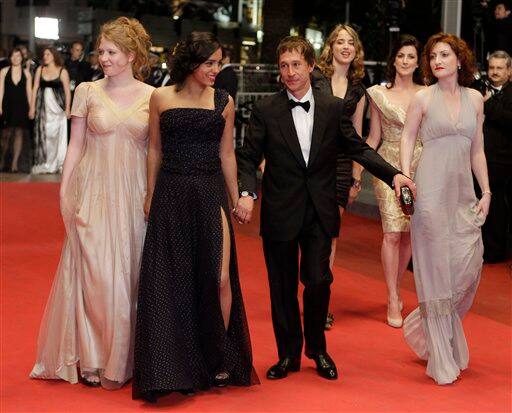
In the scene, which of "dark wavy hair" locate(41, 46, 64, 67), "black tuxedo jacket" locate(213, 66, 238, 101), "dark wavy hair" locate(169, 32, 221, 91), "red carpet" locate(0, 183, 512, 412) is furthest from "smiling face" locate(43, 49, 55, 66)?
"dark wavy hair" locate(169, 32, 221, 91)

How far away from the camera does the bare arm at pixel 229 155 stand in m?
5.29

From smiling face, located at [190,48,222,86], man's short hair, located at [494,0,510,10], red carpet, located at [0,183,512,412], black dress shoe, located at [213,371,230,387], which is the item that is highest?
man's short hair, located at [494,0,510,10]

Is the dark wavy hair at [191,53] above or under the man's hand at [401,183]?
above

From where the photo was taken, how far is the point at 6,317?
6859mm

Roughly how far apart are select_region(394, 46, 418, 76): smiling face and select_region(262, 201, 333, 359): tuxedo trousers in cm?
192

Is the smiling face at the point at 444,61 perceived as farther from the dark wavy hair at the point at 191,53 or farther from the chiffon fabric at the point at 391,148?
the dark wavy hair at the point at 191,53

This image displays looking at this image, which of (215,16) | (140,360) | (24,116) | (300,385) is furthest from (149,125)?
(215,16)

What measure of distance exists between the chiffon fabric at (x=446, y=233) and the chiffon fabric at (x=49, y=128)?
10.9 meters

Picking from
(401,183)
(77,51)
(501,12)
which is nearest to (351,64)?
(401,183)

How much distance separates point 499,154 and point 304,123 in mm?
4418

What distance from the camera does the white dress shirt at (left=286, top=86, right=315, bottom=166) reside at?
5473mm

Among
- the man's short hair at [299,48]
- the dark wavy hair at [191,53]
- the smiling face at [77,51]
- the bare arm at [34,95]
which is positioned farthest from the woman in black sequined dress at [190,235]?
the smiling face at [77,51]

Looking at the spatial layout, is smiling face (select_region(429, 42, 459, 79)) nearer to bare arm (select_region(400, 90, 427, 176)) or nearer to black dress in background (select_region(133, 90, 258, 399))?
bare arm (select_region(400, 90, 427, 176))

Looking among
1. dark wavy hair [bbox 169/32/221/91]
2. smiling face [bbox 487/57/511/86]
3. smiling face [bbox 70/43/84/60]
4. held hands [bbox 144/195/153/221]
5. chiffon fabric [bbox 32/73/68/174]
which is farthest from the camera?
smiling face [bbox 70/43/84/60]
